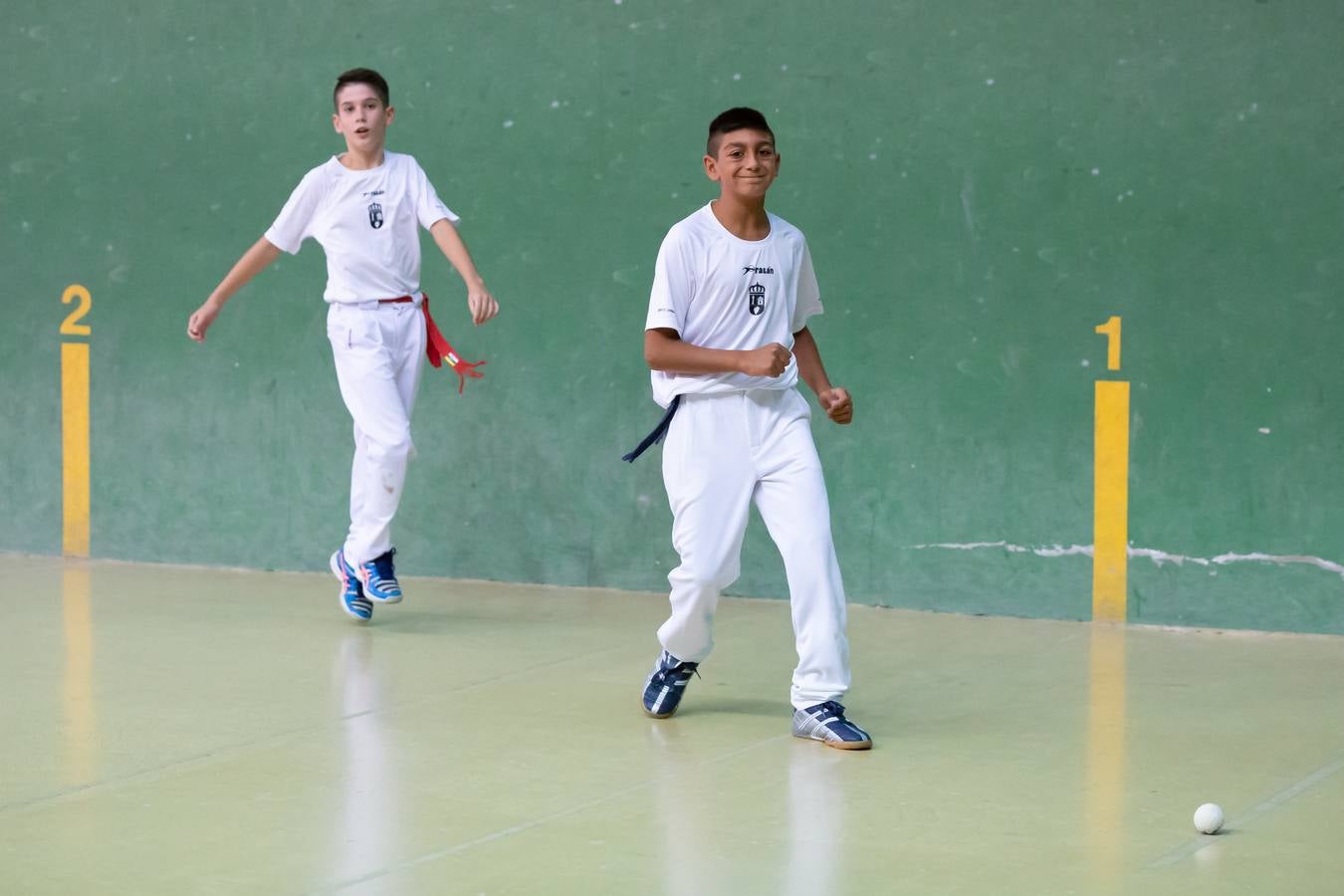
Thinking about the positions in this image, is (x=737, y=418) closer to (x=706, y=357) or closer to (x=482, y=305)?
(x=706, y=357)

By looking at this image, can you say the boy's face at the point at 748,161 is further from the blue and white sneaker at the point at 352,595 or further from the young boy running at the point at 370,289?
the blue and white sneaker at the point at 352,595

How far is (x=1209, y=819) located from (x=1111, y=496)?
3.00 metres

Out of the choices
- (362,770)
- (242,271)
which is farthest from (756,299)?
(242,271)

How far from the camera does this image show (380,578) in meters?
7.21

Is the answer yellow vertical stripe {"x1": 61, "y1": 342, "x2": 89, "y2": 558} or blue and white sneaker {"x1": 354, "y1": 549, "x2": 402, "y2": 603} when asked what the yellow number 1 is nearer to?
blue and white sneaker {"x1": 354, "y1": 549, "x2": 402, "y2": 603}

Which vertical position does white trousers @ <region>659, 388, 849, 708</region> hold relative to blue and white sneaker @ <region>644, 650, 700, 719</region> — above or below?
above

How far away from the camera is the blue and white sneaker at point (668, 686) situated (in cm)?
571

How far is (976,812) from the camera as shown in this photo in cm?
466

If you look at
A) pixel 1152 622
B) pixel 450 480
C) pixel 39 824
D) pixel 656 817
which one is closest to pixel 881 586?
pixel 1152 622

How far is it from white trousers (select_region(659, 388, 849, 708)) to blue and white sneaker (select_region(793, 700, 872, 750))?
1.2 inches

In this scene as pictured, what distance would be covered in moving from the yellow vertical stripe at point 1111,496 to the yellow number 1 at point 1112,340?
0.23ft

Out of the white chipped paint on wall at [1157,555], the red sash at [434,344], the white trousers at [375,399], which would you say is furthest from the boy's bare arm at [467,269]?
the white chipped paint on wall at [1157,555]

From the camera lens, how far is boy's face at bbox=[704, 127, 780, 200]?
5.43 metres

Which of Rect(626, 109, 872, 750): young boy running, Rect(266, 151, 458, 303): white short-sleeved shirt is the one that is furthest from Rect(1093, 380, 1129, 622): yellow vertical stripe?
Rect(266, 151, 458, 303): white short-sleeved shirt
